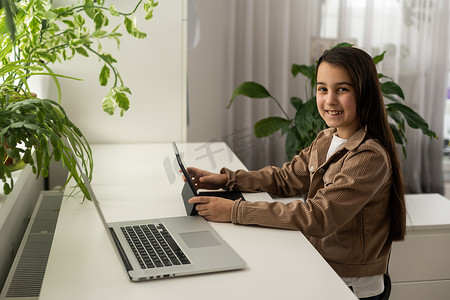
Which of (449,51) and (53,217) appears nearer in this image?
(53,217)

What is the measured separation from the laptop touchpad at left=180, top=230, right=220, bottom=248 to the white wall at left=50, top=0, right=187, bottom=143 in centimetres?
104

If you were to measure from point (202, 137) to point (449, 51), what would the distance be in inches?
65.8

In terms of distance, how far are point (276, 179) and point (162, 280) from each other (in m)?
0.67

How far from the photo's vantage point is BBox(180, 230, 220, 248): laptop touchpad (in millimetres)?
1186

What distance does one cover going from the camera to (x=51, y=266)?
1.07 m

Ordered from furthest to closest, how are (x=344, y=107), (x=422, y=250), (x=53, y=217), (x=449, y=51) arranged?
(x=449, y=51)
(x=422, y=250)
(x=53, y=217)
(x=344, y=107)

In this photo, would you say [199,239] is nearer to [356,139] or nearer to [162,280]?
[162,280]

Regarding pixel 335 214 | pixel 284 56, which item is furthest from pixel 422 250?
pixel 284 56

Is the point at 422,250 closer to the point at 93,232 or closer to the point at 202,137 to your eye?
the point at 93,232

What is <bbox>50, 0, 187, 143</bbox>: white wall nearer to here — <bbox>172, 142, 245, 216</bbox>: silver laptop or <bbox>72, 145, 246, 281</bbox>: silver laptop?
<bbox>172, 142, 245, 216</bbox>: silver laptop

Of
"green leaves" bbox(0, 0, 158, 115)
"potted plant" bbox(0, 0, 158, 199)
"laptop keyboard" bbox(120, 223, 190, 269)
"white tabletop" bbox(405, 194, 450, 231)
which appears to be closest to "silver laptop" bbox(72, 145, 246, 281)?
"laptop keyboard" bbox(120, 223, 190, 269)

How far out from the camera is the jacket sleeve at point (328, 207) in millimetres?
1282

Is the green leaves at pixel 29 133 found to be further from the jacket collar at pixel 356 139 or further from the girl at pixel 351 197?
the jacket collar at pixel 356 139

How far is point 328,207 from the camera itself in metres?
1.29
